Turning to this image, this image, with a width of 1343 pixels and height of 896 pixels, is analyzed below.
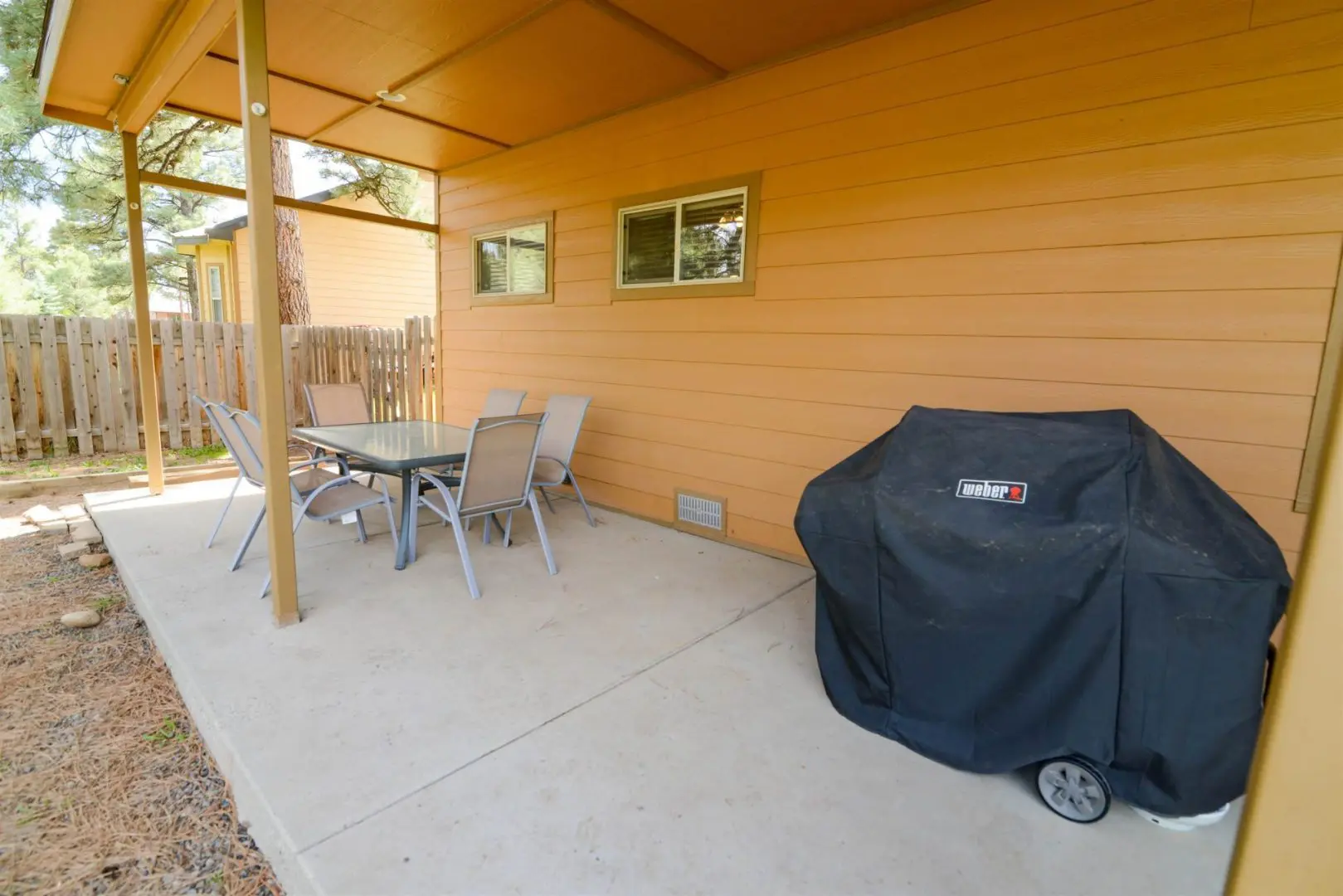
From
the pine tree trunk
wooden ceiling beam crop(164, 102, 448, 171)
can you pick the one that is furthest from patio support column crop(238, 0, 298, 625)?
the pine tree trunk

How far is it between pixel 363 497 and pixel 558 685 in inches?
68.0

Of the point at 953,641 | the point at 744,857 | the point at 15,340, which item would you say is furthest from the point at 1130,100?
the point at 15,340

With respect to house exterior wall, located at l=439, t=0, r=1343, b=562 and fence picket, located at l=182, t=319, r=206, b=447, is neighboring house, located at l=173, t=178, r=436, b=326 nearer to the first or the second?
fence picket, located at l=182, t=319, r=206, b=447

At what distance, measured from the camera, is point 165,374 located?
240 inches

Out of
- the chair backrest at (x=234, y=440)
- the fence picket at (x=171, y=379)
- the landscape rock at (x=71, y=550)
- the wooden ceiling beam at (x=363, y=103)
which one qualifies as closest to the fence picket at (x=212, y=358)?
the fence picket at (x=171, y=379)

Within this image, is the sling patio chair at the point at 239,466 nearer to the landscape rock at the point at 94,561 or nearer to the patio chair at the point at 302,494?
the patio chair at the point at 302,494

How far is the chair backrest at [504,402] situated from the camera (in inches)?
186

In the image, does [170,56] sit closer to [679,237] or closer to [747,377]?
[679,237]

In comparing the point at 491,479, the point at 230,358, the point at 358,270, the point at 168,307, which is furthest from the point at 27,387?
the point at 168,307

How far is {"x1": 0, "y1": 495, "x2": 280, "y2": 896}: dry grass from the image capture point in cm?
149

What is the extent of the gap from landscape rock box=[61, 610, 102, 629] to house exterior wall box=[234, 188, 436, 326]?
856 centimetres

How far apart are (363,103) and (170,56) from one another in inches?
47.8

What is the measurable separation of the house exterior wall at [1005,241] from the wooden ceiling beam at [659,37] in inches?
7.2

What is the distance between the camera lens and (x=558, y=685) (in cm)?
221
